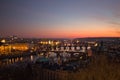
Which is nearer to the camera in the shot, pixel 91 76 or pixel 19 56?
pixel 91 76

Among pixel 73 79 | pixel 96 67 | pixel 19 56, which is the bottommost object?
pixel 19 56

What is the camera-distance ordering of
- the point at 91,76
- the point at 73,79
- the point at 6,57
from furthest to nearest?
the point at 6,57
the point at 73,79
the point at 91,76

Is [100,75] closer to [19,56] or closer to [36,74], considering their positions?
[36,74]

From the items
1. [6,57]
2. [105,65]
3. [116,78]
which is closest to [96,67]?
[105,65]

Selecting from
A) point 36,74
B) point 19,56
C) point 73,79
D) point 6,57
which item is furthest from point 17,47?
point 73,79

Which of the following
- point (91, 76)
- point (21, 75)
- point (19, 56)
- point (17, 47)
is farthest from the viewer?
point (17, 47)

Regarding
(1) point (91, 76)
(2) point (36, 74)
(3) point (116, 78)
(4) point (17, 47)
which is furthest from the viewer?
(4) point (17, 47)

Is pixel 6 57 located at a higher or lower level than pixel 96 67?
lower

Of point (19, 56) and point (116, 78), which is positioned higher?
point (116, 78)

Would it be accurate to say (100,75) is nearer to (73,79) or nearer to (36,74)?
(73,79)
